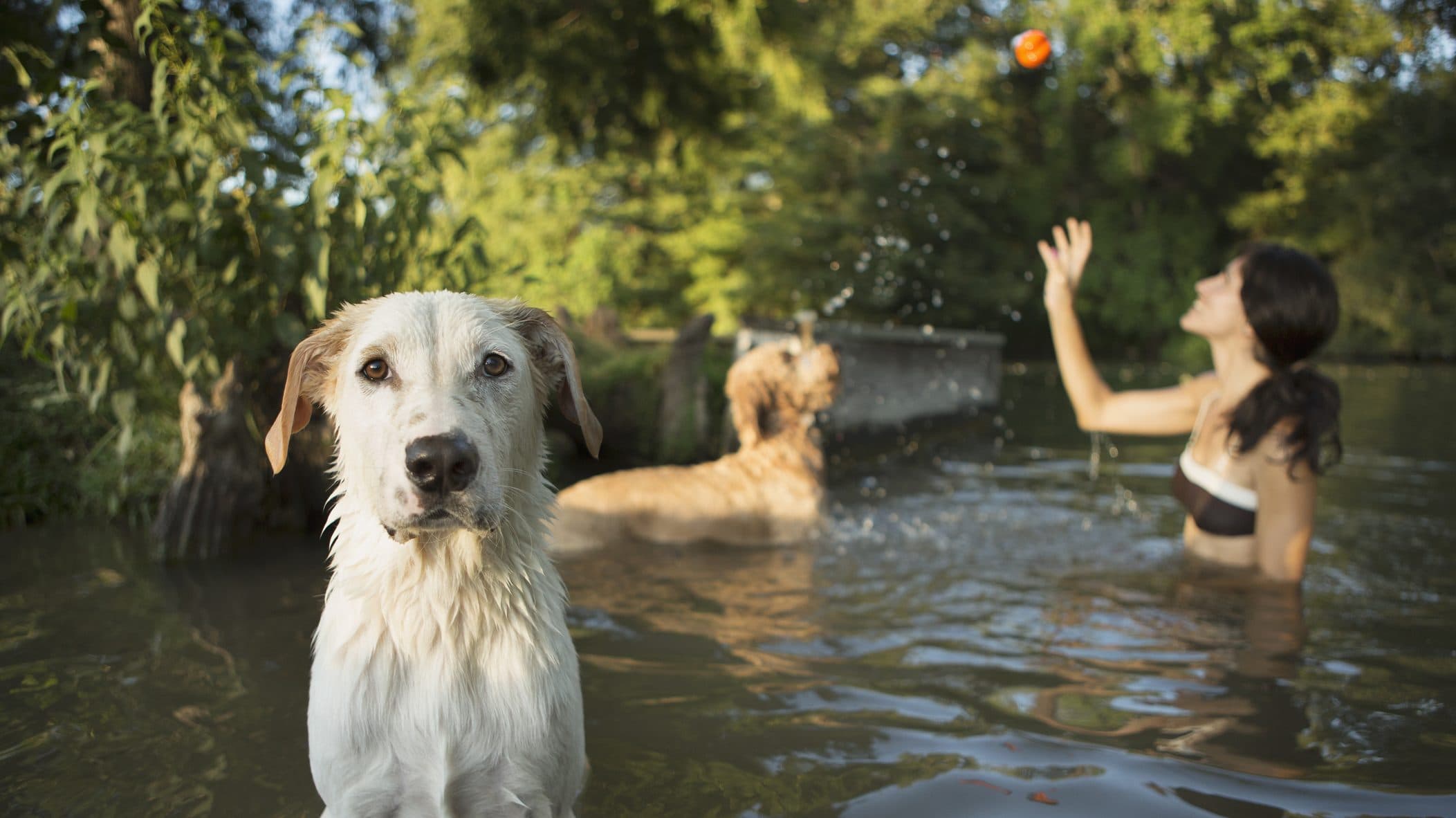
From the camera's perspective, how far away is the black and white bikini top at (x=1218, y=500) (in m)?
5.93

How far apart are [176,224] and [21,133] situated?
198 cm

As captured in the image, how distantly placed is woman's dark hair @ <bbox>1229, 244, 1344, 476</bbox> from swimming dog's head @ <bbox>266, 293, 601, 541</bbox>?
14.1 ft

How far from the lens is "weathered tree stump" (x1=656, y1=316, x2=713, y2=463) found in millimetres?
10430

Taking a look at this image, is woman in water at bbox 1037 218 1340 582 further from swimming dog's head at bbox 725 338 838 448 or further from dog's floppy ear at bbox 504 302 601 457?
dog's floppy ear at bbox 504 302 601 457

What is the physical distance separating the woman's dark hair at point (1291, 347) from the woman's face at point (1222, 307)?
94mm

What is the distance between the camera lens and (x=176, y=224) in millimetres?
5926

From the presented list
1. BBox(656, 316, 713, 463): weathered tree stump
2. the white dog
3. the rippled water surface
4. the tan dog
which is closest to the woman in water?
the rippled water surface

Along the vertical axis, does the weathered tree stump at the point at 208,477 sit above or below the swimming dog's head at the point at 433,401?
below

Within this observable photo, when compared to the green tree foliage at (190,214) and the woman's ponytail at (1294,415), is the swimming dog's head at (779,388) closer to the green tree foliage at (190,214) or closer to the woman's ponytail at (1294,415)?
the green tree foliage at (190,214)

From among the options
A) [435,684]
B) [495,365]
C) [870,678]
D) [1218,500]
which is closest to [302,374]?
[495,365]

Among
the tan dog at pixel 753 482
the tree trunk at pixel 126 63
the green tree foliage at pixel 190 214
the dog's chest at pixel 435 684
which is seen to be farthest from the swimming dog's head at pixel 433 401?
the tree trunk at pixel 126 63

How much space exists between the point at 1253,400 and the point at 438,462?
4.99 metres

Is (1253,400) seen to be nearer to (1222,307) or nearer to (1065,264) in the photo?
(1222,307)

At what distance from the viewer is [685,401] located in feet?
34.4
